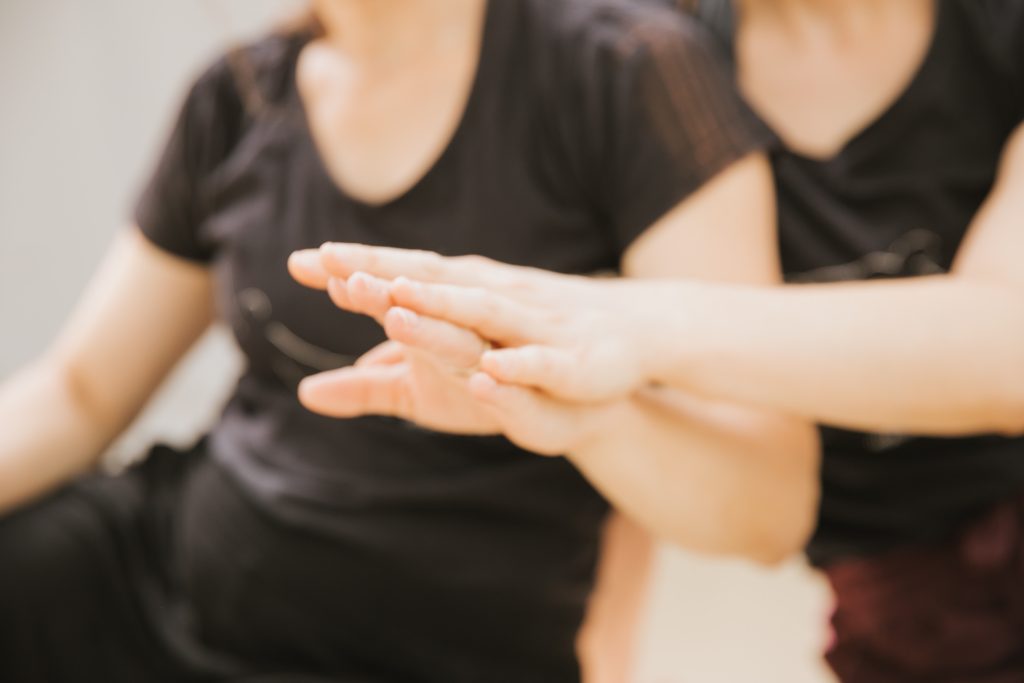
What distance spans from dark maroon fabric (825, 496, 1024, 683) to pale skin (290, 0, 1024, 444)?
0.25ft

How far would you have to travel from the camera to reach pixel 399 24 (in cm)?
67

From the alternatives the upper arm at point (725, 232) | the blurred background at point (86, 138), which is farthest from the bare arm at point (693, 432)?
the blurred background at point (86, 138)

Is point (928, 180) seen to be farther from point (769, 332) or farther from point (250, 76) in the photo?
point (250, 76)

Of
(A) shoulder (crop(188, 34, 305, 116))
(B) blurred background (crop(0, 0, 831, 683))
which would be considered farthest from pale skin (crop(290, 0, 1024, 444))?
(B) blurred background (crop(0, 0, 831, 683))

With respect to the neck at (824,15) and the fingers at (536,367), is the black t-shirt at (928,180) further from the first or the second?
the fingers at (536,367)

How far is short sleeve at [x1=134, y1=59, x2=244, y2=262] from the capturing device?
2.51 feet

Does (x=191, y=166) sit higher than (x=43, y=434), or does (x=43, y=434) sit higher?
(x=191, y=166)

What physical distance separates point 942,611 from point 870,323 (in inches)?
7.0

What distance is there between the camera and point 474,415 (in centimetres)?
48

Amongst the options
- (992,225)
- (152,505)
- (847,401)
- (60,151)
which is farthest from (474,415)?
(60,151)

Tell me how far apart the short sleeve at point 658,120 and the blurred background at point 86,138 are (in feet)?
2.20

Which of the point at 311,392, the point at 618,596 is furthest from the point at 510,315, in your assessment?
the point at 618,596

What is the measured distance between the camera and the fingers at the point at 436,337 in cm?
40

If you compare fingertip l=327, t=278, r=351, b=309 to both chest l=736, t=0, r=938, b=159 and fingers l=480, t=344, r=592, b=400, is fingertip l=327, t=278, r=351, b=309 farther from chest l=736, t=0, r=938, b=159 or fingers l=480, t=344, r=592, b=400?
chest l=736, t=0, r=938, b=159
